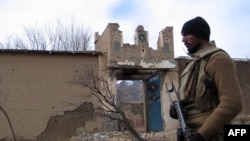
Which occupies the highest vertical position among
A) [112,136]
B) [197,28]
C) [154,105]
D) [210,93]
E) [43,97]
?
[197,28]

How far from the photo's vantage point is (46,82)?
56.2 feet

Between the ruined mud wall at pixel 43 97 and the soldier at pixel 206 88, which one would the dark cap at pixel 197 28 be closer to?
the soldier at pixel 206 88

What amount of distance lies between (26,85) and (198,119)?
14795 millimetres

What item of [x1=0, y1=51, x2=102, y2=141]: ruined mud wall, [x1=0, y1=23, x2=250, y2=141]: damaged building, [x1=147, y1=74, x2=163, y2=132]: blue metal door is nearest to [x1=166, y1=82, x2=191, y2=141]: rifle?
[x1=0, y1=23, x2=250, y2=141]: damaged building

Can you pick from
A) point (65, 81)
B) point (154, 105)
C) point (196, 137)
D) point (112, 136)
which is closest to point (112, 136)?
point (112, 136)

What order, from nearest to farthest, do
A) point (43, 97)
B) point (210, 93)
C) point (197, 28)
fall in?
point (210, 93) < point (197, 28) < point (43, 97)

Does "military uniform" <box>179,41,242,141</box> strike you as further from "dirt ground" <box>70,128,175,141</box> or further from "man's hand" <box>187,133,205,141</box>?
"dirt ground" <box>70,128,175,141</box>

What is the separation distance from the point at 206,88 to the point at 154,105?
53.6 feet

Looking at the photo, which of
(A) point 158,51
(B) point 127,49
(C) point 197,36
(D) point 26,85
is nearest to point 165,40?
(A) point 158,51

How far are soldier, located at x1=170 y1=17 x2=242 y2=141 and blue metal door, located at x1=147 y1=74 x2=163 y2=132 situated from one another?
15.5m

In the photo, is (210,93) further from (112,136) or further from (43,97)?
(43,97)

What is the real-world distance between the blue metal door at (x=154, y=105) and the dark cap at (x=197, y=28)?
15536 mm

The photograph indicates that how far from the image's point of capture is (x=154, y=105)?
1905 centimetres

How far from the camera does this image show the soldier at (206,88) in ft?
8.60
